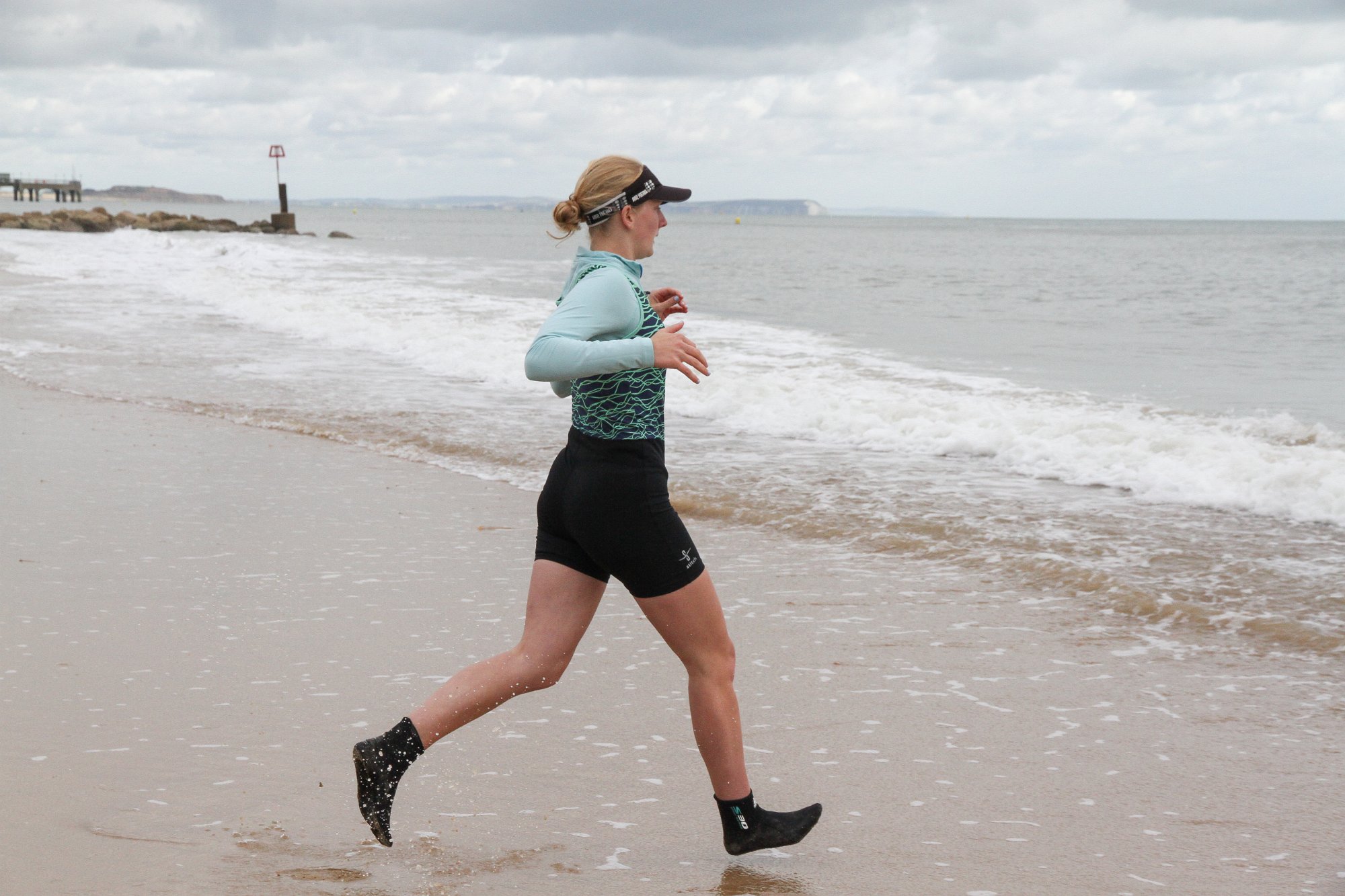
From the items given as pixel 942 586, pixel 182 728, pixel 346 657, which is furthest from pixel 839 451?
pixel 182 728

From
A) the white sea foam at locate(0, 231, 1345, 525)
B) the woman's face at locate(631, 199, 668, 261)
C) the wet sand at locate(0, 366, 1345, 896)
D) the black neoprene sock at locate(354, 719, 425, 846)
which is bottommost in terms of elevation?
the wet sand at locate(0, 366, 1345, 896)

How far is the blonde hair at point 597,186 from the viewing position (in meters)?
3.02

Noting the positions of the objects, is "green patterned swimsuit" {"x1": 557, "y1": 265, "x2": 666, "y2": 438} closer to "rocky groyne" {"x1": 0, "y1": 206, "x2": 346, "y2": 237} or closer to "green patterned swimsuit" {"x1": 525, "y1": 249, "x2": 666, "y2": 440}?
"green patterned swimsuit" {"x1": 525, "y1": 249, "x2": 666, "y2": 440}

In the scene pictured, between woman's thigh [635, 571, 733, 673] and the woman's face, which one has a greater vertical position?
the woman's face

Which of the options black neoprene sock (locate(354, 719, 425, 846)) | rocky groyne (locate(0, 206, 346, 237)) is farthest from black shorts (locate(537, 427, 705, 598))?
rocky groyne (locate(0, 206, 346, 237))

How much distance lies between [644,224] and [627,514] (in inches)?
28.6

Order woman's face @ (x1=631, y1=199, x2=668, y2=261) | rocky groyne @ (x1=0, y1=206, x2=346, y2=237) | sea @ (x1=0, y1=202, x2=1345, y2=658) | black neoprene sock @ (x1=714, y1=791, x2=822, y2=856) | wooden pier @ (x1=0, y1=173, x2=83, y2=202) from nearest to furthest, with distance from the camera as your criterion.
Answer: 1. woman's face @ (x1=631, y1=199, x2=668, y2=261)
2. black neoprene sock @ (x1=714, y1=791, x2=822, y2=856)
3. sea @ (x1=0, y1=202, x2=1345, y2=658)
4. rocky groyne @ (x1=0, y1=206, x2=346, y2=237)
5. wooden pier @ (x1=0, y1=173, x2=83, y2=202)

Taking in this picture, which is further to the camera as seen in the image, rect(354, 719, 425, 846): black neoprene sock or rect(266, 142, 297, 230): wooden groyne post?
rect(266, 142, 297, 230): wooden groyne post

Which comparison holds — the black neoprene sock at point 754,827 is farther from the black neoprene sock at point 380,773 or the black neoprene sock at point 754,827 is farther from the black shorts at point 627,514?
the black neoprene sock at point 380,773

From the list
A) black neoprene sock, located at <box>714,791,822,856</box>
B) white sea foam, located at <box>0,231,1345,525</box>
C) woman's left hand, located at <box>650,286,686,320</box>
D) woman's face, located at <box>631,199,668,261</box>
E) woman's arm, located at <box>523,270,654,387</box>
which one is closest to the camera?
woman's arm, located at <box>523,270,654,387</box>

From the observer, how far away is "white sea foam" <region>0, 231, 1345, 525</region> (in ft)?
27.5

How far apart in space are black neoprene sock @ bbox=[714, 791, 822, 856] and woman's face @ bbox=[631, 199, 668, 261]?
56.4 inches

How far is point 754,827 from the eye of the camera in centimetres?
316

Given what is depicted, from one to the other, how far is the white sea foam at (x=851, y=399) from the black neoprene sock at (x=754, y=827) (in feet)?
18.4
